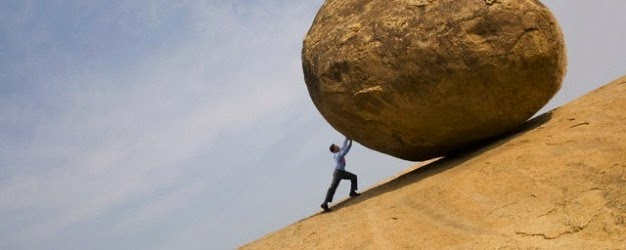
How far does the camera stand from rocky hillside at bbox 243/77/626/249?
A: 4.63 meters

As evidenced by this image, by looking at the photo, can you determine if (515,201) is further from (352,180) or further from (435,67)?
(352,180)

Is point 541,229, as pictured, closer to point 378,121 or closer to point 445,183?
point 445,183

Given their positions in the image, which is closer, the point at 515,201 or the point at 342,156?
the point at 515,201

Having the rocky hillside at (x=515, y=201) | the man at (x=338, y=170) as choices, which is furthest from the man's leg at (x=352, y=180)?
the rocky hillside at (x=515, y=201)

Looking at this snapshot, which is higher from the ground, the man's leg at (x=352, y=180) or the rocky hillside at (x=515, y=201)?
the man's leg at (x=352, y=180)

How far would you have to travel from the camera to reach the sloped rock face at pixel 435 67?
6586mm

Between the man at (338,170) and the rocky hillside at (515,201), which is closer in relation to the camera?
the rocky hillside at (515,201)

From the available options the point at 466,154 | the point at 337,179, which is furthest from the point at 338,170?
the point at 466,154

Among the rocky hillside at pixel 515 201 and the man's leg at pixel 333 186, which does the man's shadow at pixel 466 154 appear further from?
the man's leg at pixel 333 186

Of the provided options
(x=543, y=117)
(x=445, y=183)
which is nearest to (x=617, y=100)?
(x=543, y=117)

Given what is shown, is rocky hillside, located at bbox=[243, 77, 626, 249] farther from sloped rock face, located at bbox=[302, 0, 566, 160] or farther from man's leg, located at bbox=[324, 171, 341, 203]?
man's leg, located at bbox=[324, 171, 341, 203]

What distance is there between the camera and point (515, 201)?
5.18 meters

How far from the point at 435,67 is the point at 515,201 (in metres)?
→ 2.00

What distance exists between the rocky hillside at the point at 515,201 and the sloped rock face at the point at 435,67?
1.45 ft
